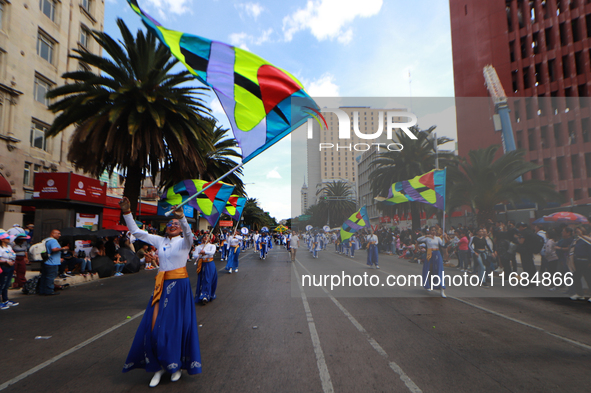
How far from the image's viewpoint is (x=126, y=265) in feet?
52.3

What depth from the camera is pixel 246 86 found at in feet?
21.6

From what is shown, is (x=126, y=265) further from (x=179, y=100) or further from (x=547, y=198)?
(x=547, y=198)

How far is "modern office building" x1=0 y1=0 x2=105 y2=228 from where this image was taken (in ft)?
65.8

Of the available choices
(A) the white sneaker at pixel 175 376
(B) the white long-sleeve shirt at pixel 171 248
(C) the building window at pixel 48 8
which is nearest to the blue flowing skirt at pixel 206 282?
(B) the white long-sleeve shirt at pixel 171 248

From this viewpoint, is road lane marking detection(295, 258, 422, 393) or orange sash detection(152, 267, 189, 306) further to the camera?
orange sash detection(152, 267, 189, 306)

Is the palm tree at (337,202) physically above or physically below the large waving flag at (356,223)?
above

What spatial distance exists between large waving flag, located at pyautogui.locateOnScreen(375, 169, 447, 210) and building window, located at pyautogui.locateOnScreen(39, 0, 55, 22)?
25.2m

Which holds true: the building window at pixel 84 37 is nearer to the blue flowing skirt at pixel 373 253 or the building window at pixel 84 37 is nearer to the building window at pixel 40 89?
the building window at pixel 40 89

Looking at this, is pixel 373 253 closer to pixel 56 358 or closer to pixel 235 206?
pixel 235 206

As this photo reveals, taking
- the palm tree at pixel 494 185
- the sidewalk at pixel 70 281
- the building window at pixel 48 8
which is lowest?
the sidewalk at pixel 70 281

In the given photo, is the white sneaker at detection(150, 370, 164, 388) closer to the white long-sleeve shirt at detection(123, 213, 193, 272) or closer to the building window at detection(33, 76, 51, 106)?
the white long-sleeve shirt at detection(123, 213, 193, 272)

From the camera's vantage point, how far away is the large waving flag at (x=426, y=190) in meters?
11.2

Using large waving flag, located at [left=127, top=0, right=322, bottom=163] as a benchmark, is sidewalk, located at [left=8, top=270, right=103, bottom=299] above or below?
below

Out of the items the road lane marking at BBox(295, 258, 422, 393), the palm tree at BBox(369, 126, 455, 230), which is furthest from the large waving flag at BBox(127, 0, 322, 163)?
the palm tree at BBox(369, 126, 455, 230)
